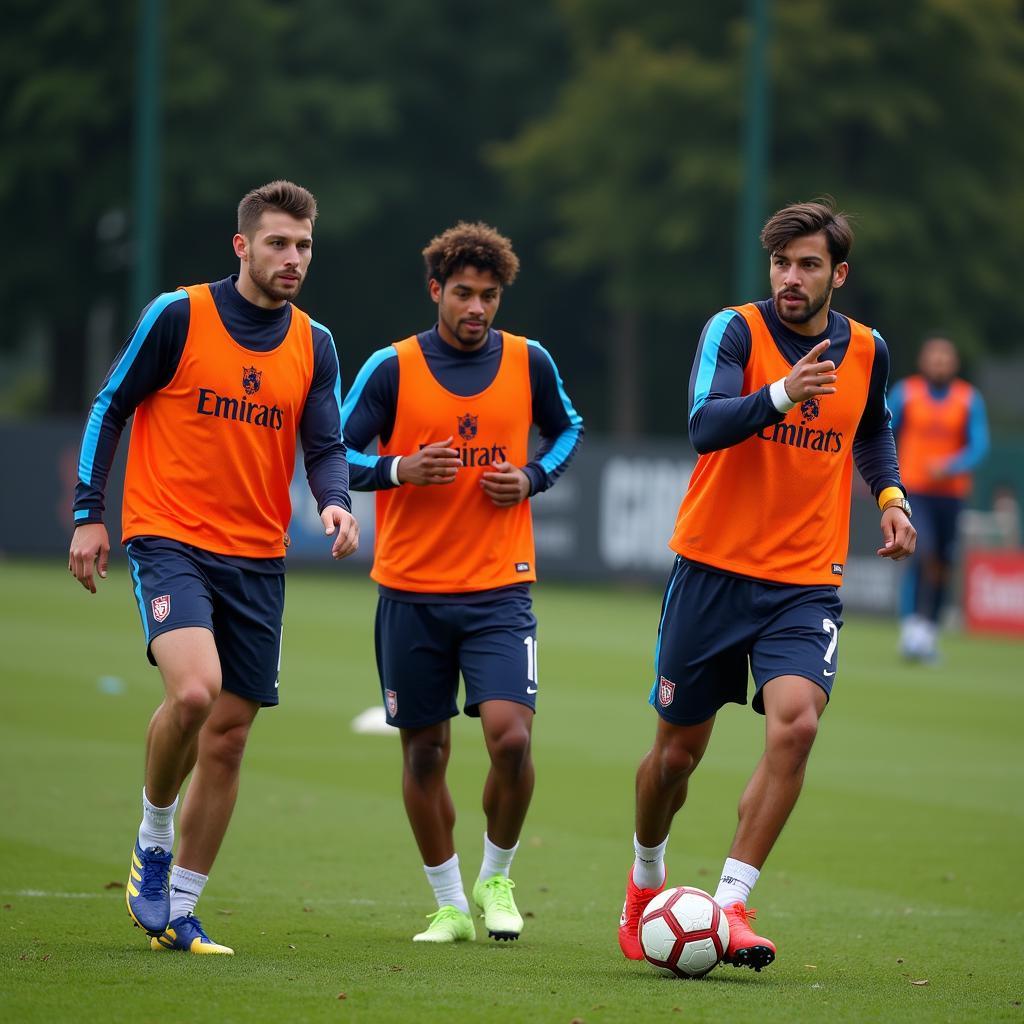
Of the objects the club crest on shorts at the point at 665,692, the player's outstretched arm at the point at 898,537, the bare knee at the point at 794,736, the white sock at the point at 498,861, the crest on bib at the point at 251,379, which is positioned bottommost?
the white sock at the point at 498,861

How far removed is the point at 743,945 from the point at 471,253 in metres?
2.89

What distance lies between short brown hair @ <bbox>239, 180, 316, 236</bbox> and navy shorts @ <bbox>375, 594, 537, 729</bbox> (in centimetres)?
160

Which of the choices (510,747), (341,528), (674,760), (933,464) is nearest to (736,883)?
(674,760)

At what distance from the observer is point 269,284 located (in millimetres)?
6891

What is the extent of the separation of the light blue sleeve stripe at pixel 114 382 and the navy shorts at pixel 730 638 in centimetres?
206

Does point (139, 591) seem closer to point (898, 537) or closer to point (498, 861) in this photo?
point (498, 861)

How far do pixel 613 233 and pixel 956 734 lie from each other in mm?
27133

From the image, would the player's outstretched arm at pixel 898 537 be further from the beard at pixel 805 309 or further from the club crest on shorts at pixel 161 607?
the club crest on shorts at pixel 161 607

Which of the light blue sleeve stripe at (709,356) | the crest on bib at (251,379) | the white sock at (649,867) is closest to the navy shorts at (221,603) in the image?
the crest on bib at (251,379)

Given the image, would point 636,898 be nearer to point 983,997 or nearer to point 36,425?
point 983,997

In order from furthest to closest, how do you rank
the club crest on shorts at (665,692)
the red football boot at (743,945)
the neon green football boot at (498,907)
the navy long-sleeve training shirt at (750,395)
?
the neon green football boot at (498,907), the club crest on shorts at (665,692), the navy long-sleeve training shirt at (750,395), the red football boot at (743,945)

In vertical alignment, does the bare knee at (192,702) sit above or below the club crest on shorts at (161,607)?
below

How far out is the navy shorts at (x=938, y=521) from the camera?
1797cm

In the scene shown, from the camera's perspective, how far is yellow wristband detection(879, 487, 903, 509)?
7.27 meters
